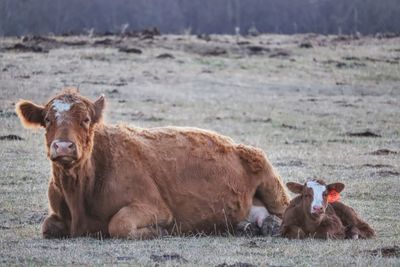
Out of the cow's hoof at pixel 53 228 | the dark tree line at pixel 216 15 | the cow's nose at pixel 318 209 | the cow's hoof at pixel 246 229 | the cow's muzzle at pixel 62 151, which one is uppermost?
the dark tree line at pixel 216 15

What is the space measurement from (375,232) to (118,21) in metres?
64.8

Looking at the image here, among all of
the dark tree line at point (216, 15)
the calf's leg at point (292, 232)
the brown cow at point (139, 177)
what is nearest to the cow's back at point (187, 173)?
the brown cow at point (139, 177)

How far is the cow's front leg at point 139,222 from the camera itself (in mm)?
9922

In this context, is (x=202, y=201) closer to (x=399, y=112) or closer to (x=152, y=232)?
(x=152, y=232)

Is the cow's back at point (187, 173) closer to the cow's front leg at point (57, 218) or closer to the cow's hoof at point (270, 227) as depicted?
the cow's hoof at point (270, 227)

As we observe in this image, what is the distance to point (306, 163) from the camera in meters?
17.5

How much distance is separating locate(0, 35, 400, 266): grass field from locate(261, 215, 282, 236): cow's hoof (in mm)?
624

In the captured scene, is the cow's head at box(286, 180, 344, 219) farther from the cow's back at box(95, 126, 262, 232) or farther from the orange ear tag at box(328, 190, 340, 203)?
the cow's back at box(95, 126, 262, 232)

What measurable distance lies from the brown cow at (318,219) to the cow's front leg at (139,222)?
4.85ft

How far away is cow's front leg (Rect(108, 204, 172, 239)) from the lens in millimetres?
9922

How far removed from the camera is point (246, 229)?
1109 centimetres

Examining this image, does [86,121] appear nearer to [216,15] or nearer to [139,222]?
[139,222]

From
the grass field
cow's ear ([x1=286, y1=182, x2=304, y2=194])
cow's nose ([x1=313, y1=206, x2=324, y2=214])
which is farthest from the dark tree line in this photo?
cow's nose ([x1=313, y1=206, x2=324, y2=214])

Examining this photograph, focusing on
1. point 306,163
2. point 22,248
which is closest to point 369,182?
point 306,163
